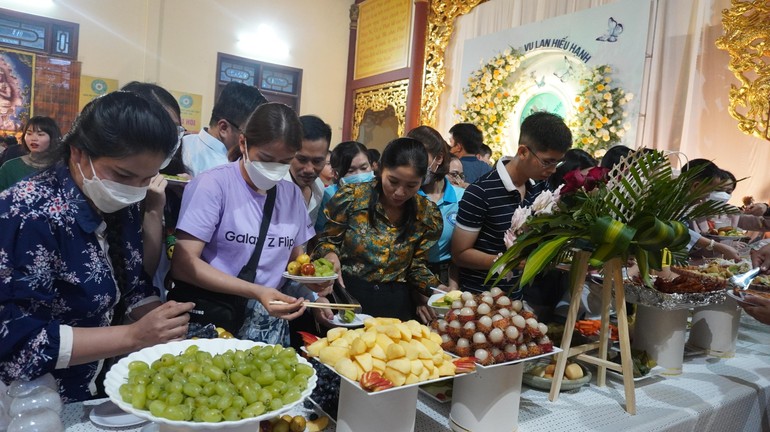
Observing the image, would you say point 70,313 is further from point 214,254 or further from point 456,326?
point 456,326

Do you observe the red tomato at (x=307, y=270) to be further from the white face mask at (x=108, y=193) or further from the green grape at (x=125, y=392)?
the green grape at (x=125, y=392)

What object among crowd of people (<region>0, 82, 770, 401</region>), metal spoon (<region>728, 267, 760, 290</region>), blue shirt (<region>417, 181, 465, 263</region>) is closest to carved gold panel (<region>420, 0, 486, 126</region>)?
crowd of people (<region>0, 82, 770, 401</region>)

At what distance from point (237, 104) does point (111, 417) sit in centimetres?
147

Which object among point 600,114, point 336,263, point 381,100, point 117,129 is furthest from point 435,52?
point 117,129

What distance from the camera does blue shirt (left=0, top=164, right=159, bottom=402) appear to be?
1031mm

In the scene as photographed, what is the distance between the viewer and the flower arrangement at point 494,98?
592cm

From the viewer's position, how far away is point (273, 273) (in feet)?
5.51

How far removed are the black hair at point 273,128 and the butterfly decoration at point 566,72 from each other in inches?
168

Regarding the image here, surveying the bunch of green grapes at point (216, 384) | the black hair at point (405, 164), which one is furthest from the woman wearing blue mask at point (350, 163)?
the bunch of green grapes at point (216, 384)

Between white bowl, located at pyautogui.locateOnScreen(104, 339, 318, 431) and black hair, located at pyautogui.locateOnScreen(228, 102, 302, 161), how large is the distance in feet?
2.30

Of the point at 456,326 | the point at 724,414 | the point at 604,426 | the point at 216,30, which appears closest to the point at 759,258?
the point at 724,414

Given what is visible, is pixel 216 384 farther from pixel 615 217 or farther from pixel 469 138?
pixel 469 138

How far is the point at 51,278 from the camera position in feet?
3.66

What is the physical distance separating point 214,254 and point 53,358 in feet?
1.95
